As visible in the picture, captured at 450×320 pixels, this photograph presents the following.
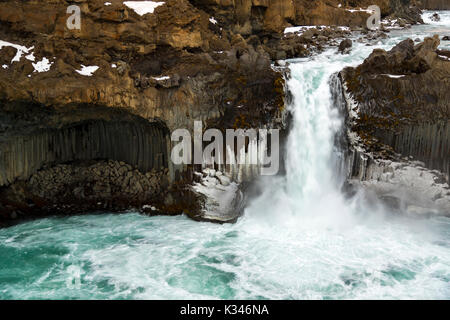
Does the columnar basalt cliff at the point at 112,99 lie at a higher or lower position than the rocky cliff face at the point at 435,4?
lower

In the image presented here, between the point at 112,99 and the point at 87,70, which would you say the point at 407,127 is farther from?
the point at 87,70

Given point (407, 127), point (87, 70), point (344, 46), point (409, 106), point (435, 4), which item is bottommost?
point (407, 127)

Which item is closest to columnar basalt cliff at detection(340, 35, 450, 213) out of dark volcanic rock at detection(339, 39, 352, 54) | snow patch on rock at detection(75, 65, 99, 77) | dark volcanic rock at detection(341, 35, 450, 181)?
dark volcanic rock at detection(341, 35, 450, 181)

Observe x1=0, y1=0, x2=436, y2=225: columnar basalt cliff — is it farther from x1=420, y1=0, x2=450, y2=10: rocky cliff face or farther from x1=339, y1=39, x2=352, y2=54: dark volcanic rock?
x1=420, y1=0, x2=450, y2=10: rocky cliff face

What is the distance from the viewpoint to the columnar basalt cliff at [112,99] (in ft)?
39.9

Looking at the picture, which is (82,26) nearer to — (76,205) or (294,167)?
(76,205)


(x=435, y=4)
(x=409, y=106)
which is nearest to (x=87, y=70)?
(x=409, y=106)

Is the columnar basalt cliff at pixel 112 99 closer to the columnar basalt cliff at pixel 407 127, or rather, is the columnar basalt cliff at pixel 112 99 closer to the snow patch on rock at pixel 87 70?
the snow patch on rock at pixel 87 70

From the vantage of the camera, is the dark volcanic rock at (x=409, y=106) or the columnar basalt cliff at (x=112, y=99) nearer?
Result: the columnar basalt cliff at (x=112, y=99)

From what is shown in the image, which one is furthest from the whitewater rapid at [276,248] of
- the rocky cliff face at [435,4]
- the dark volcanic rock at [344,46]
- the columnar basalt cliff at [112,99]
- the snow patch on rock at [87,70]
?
the rocky cliff face at [435,4]

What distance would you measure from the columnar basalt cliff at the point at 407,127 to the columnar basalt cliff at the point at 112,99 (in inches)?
102

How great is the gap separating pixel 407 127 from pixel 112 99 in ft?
29.4

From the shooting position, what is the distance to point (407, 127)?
12789 millimetres

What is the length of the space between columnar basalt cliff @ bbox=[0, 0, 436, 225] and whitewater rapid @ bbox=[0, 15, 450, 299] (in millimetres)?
992
